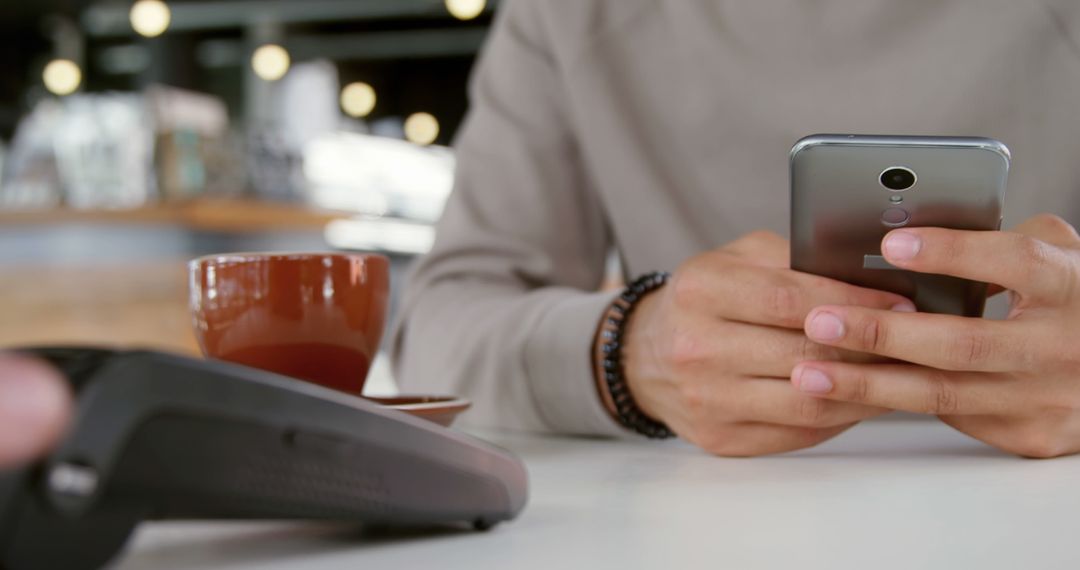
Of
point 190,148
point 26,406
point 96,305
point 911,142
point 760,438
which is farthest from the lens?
point 190,148

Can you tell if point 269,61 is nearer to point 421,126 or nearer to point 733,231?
point 421,126

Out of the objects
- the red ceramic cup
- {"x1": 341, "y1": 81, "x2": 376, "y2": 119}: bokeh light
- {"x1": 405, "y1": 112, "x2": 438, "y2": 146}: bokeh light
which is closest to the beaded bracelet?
the red ceramic cup

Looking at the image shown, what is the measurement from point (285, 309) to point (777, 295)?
1.00ft

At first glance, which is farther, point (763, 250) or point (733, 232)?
point (733, 232)

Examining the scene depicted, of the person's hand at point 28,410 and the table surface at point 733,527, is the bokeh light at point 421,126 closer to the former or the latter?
the table surface at point 733,527

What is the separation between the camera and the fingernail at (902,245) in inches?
23.3

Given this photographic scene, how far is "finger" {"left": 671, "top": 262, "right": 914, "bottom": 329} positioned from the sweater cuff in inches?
6.5

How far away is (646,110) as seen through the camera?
3.93ft

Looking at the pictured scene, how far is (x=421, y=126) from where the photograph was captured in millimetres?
11328

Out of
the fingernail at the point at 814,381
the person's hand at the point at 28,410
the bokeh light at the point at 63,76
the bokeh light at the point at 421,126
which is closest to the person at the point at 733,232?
the fingernail at the point at 814,381

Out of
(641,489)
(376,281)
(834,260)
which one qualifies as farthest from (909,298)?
(376,281)

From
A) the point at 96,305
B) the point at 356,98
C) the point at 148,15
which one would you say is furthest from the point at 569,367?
the point at 356,98

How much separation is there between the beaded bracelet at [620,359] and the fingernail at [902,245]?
259 millimetres

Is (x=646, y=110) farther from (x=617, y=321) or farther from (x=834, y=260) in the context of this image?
(x=834, y=260)
